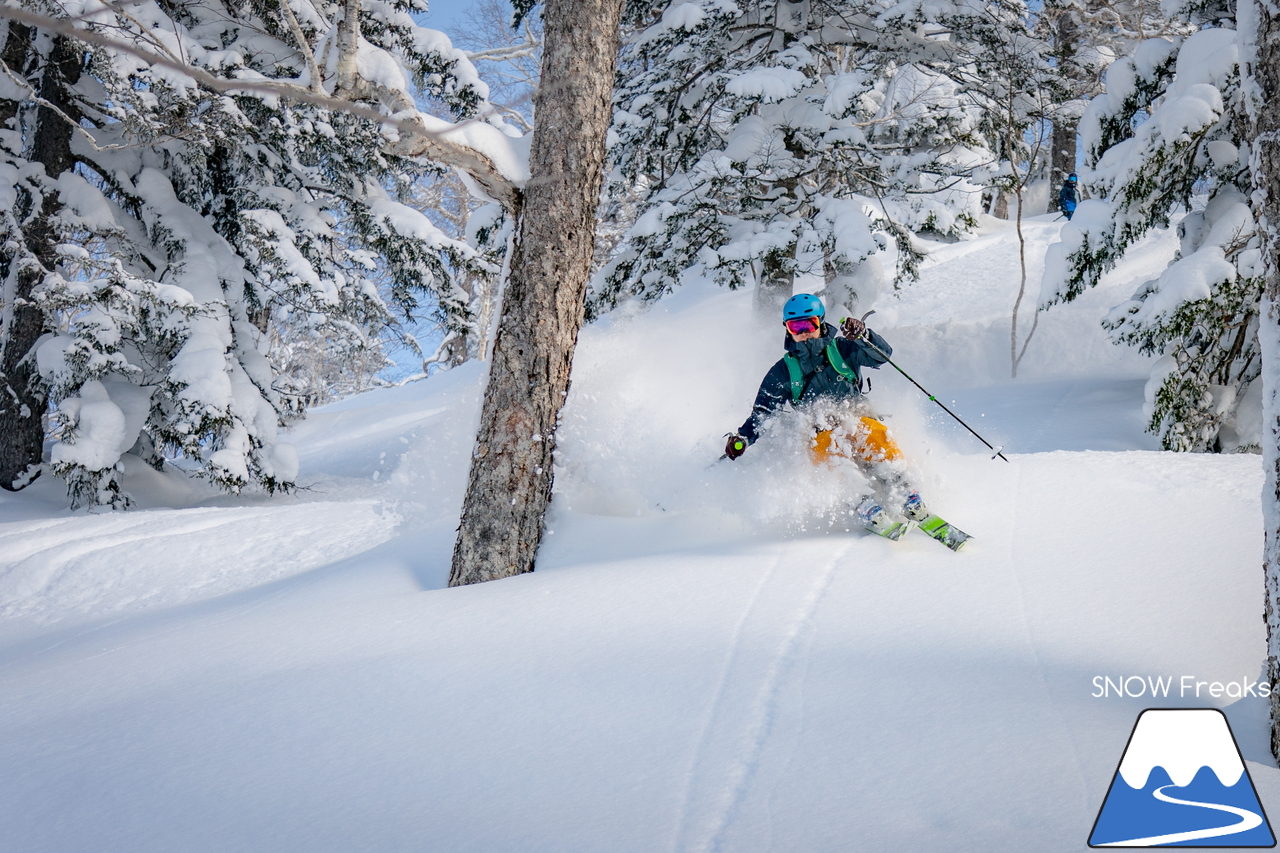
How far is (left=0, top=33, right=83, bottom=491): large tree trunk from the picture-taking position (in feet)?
30.5

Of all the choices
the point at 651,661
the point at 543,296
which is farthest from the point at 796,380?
the point at 651,661

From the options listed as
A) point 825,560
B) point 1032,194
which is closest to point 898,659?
point 825,560

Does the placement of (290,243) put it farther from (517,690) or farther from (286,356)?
(286,356)

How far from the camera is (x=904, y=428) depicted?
583 centimetres

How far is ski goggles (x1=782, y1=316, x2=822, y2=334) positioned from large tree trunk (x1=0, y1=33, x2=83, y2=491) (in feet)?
29.9

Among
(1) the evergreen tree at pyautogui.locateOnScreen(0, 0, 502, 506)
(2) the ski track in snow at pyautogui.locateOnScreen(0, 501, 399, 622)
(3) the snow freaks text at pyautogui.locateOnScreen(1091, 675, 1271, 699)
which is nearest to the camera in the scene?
(3) the snow freaks text at pyautogui.locateOnScreen(1091, 675, 1271, 699)

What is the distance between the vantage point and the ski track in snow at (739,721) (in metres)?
2.21

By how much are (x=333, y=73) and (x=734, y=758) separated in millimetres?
4291

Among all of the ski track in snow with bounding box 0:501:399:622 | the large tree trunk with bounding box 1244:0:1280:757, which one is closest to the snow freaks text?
the large tree trunk with bounding box 1244:0:1280:757

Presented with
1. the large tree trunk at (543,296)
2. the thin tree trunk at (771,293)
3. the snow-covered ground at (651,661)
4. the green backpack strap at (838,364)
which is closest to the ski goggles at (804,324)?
the green backpack strap at (838,364)

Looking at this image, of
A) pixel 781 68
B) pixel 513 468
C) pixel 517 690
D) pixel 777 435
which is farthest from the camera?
pixel 781 68

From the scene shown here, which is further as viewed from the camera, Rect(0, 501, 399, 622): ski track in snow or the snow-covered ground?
Rect(0, 501, 399, 622): ski track in snow

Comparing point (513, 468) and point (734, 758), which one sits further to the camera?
point (513, 468)

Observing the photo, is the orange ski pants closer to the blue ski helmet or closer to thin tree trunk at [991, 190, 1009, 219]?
the blue ski helmet
